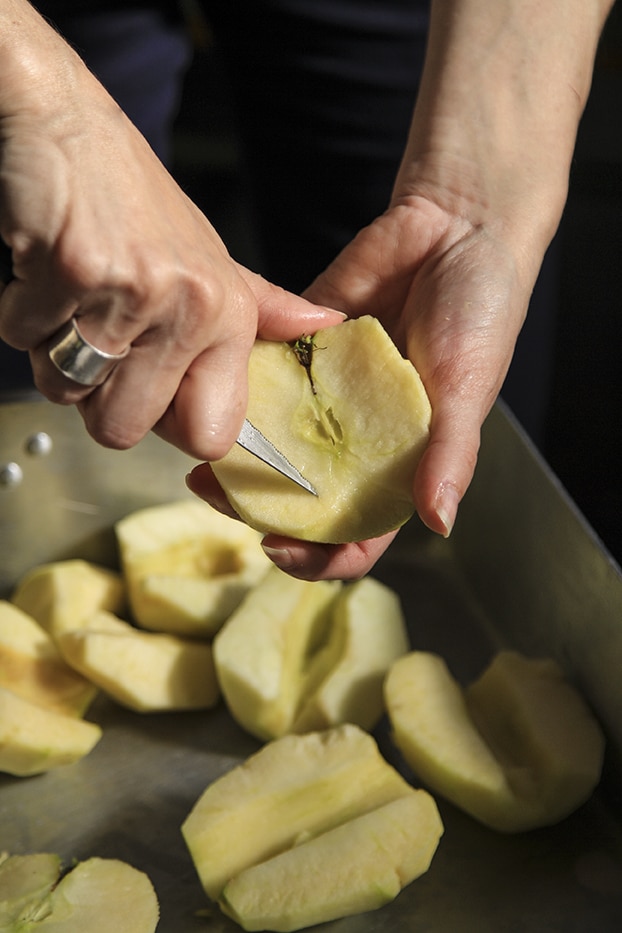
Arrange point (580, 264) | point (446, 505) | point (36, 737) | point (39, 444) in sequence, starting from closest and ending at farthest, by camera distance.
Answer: point (446, 505) → point (36, 737) → point (39, 444) → point (580, 264)

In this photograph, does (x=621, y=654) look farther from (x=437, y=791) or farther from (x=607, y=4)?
(x=607, y=4)

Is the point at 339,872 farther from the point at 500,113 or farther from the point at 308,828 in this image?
the point at 500,113

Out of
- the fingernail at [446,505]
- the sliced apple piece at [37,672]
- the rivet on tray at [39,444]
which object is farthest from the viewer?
the rivet on tray at [39,444]

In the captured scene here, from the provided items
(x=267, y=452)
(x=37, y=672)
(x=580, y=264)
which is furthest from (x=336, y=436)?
(x=580, y=264)

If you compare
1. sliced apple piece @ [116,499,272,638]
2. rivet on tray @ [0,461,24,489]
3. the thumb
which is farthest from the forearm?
rivet on tray @ [0,461,24,489]

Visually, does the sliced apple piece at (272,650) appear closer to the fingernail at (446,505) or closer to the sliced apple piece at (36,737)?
the sliced apple piece at (36,737)

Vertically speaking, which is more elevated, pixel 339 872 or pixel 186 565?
pixel 339 872

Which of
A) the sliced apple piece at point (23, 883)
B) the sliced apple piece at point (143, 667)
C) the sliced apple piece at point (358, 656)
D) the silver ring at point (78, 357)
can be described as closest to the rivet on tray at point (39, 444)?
the sliced apple piece at point (143, 667)
